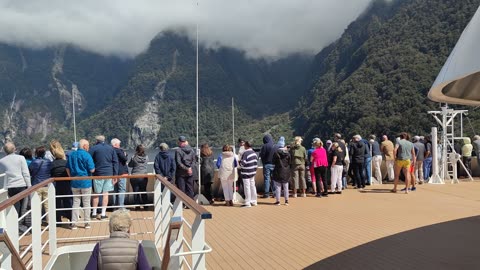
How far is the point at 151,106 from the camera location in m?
171

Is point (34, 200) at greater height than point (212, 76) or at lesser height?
lesser

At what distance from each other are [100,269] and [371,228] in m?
5.83

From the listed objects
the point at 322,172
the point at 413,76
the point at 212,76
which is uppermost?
the point at 212,76

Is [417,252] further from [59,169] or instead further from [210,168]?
[59,169]

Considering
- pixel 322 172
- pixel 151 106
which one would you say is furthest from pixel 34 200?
pixel 151 106

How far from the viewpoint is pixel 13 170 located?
760 cm

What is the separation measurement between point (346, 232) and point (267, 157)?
3778 mm

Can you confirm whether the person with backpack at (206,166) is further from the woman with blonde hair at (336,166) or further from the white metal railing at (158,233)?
the white metal railing at (158,233)

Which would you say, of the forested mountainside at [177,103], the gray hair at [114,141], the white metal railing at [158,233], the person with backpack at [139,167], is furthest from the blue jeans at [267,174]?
the forested mountainside at [177,103]

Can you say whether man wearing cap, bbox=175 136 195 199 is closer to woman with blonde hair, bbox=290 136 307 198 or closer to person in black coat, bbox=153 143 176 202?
person in black coat, bbox=153 143 176 202

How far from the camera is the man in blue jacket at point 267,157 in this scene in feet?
37.3

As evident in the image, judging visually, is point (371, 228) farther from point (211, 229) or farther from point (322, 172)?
point (322, 172)

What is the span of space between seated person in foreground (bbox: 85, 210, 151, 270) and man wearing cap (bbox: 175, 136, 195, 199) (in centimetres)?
672

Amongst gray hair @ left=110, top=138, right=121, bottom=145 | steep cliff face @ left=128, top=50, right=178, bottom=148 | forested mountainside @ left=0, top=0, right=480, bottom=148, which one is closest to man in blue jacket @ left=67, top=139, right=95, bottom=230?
gray hair @ left=110, top=138, right=121, bottom=145
